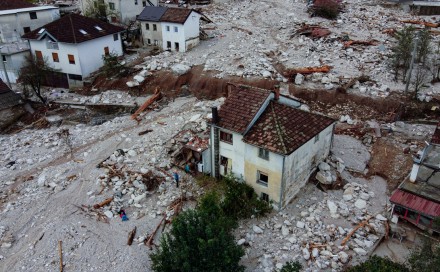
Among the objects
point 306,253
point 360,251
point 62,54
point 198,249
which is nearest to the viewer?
point 198,249

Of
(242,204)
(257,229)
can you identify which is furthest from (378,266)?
(242,204)

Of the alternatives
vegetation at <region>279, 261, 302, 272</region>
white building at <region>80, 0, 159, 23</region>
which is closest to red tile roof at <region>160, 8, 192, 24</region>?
white building at <region>80, 0, 159, 23</region>

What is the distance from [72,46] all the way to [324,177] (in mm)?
30143

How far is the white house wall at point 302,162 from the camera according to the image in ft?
70.7

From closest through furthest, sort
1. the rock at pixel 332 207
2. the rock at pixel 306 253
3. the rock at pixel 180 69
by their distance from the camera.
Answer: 1. the rock at pixel 306 253
2. the rock at pixel 332 207
3. the rock at pixel 180 69

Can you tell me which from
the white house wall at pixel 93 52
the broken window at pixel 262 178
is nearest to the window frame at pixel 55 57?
the white house wall at pixel 93 52

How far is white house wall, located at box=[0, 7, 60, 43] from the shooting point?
47.3 metres

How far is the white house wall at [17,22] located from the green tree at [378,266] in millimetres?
48202

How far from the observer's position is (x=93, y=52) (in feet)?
139

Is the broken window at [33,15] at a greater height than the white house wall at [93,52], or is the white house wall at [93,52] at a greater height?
the broken window at [33,15]

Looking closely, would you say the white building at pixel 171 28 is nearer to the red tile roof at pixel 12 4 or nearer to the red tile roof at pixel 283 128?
the red tile roof at pixel 12 4

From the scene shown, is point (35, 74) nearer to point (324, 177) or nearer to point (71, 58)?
point (71, 58)

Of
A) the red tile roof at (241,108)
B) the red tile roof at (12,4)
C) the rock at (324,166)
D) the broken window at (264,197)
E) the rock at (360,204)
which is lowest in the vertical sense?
the rock at (360,204)

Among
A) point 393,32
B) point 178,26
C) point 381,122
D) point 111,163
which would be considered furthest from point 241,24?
point 111,163
